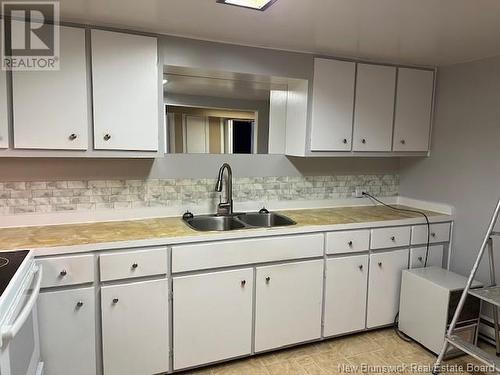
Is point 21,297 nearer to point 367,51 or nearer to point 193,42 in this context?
point 193,42

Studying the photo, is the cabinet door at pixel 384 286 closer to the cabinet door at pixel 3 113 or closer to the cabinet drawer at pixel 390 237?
the cabinet drawer at pixel 390 237

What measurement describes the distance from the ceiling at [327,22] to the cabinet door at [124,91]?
0.38ft

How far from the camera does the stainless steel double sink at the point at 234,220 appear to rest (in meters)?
2.65

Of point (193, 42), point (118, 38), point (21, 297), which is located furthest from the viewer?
point (193, 42)

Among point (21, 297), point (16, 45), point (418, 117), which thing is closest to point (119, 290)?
point (21, 297)

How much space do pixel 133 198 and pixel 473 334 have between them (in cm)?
261

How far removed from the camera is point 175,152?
2676mm

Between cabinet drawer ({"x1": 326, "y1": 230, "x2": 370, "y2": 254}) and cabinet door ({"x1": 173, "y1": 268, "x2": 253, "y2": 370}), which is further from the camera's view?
cabinet drawer ({"x1": 326, "y1": 230, "x2": 370, "y2": 254})

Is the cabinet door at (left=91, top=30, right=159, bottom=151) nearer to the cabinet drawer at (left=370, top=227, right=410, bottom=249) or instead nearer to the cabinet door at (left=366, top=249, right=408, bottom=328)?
the cabinet drawer at (left=370, top=227, right=410, bottom=249)

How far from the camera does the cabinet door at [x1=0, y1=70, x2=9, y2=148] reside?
197 cm

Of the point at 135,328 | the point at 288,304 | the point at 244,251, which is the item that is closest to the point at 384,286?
the point at 288,304

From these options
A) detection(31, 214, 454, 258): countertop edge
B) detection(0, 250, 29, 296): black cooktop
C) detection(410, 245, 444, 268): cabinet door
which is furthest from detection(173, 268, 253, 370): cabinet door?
detection(410, 245, 444, 268): cabinet door

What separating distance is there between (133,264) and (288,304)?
1096 mm

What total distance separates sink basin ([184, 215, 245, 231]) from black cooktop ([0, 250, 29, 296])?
1.14 metres
